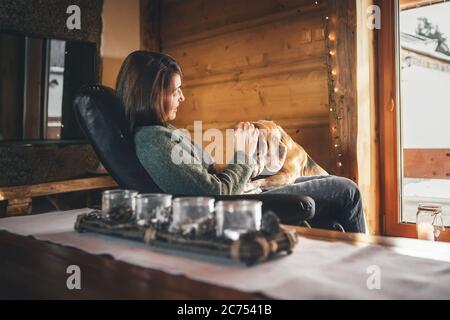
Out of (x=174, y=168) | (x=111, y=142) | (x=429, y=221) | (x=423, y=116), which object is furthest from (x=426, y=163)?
(x=111, y=142)

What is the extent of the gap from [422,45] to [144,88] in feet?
6.22

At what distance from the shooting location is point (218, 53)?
3512 mm

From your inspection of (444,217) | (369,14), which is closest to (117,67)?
(369,14)

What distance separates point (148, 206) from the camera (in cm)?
116

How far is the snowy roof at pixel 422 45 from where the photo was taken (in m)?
2.71

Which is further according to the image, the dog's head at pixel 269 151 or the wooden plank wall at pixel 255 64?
the wooden plank wall at pixel 255 64

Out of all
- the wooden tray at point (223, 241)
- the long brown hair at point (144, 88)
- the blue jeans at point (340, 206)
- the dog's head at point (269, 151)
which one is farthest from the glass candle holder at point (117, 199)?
the dog's head at point (269, 151)

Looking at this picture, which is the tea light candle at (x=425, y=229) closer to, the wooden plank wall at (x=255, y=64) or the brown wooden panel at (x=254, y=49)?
the wooden plank wall at (x=255, y=64)

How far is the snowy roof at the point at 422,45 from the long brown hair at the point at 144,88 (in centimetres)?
173

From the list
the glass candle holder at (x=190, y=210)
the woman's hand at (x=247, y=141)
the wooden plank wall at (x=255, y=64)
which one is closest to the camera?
the glass candle holder at (x=190, y=210)

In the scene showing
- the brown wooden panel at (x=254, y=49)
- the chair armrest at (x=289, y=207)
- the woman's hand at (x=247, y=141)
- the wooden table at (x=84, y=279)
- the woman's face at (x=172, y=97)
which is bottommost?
the wooden table at (x=84, y=279)

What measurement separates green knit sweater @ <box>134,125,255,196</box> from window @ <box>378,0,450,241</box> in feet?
4.80
